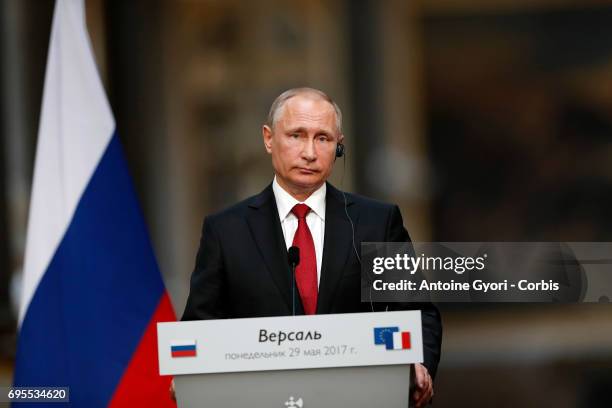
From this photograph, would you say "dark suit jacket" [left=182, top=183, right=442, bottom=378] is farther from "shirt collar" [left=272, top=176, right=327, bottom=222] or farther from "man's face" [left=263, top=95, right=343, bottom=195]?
"man's face" [left=263, top=95, right=343, bottom=195]

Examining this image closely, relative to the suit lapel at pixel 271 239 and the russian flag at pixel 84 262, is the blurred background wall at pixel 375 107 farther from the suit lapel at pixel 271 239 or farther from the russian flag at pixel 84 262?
the suit lapel at pixel 271 239

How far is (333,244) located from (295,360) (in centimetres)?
54

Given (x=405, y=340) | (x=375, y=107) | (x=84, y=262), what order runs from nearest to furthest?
(x=405, y=340) → (x=84, y=262) → (x=375, y=107)

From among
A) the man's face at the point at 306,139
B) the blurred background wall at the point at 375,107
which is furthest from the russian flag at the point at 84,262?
the blurred background wall at the point at 375,107

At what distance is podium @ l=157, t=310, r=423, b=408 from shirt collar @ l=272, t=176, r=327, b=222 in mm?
547

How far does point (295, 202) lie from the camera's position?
10.7ft

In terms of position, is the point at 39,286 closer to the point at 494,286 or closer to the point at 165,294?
the point at 165,294

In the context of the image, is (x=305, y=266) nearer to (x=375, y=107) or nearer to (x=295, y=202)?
(x=295, y=202)

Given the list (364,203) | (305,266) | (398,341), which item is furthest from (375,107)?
(398,341)

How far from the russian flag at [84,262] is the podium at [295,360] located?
4.04 ft

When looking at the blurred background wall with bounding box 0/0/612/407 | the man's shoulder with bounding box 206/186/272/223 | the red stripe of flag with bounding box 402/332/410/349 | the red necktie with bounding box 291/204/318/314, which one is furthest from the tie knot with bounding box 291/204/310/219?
the blurred background wall with bounding box 0/0/612/407

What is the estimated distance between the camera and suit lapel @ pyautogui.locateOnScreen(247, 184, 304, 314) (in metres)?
3.14

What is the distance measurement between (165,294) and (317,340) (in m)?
1.50

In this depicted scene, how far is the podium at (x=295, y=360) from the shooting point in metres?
2.77
